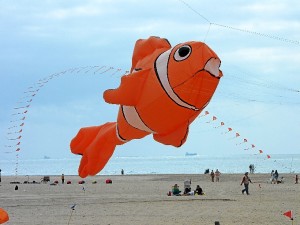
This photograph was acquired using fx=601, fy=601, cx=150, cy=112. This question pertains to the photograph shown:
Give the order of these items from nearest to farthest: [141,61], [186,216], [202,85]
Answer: [202,85] < [141,61] < [186,216]

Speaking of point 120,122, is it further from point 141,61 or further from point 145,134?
point 141,61

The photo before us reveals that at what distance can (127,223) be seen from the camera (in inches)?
727

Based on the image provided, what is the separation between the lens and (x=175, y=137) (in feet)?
27.5

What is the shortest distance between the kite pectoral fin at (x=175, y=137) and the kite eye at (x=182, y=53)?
3.89 feet

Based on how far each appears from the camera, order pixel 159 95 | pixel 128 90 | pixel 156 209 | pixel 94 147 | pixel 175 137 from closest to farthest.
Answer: pixel 159 95
pixel 128 90
pixel 175 137
pixel 94 147
pixel 156 209

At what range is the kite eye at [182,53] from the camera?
7.42 m

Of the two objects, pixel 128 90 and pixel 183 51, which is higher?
pixel 183 51

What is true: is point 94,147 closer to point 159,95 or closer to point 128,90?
point 128,90

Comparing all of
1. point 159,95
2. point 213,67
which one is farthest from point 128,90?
point 213,67

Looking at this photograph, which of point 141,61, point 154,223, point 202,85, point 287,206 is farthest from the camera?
point 287,206

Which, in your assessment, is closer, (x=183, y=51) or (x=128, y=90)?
(x=183, y=51)

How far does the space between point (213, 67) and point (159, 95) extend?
782mm

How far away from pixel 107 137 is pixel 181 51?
6.41ft

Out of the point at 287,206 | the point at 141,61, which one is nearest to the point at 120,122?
the point at 141,61
